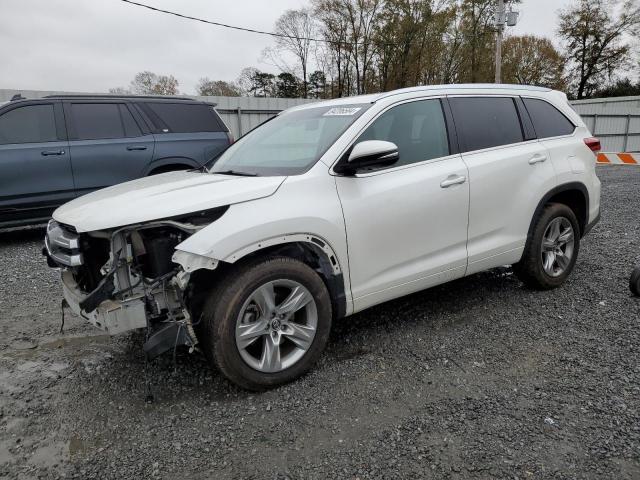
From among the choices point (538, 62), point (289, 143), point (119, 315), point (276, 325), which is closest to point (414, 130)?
point (289, 143)

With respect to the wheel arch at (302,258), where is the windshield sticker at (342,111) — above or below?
above

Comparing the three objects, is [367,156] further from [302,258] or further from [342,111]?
[302,258]

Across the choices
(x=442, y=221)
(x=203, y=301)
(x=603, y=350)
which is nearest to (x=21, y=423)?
(x=203, y=301)

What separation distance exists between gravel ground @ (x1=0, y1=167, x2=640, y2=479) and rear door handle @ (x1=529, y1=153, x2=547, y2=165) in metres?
1.18

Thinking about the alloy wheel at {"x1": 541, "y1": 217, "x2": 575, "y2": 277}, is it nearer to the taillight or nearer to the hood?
the taillight

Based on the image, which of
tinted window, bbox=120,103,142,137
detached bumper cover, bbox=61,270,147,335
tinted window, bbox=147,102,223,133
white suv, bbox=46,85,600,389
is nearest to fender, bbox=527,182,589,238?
white suv, bbox=46,85,600,389

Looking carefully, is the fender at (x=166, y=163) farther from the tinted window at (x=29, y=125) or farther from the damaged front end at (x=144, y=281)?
the damaged front end at (x=144, y=281)

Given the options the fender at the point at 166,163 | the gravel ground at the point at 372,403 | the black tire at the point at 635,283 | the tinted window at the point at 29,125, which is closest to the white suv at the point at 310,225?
the gravel ground at the point at 372,403

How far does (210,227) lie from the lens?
247 cm

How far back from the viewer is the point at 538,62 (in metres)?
43.3

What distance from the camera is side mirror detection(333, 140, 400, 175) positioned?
9.25ft

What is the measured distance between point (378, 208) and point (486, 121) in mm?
1465

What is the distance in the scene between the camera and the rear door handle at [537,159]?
3834mm

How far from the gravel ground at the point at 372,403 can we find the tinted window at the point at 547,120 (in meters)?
1.48
